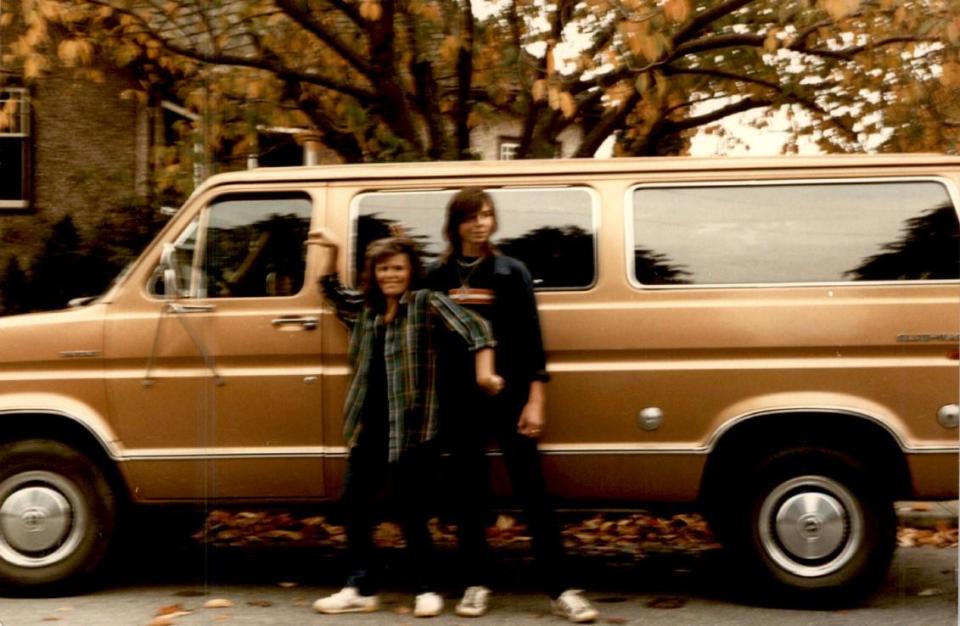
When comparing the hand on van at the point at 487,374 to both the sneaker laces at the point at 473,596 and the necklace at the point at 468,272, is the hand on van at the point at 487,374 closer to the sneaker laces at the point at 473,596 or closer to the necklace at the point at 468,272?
the necklace at the point at 468,272

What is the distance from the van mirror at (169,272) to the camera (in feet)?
18.9

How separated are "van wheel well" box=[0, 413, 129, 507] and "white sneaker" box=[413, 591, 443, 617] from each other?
164cm

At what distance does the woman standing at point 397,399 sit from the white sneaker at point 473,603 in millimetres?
117

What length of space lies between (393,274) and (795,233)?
1.97m

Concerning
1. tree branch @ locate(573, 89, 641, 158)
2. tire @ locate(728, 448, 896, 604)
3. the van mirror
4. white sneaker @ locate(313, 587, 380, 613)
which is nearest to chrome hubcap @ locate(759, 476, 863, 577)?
tire @ locate(728, 448, 896, 604)

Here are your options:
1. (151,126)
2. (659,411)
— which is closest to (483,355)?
(659,411)

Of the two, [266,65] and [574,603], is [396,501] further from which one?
[266,65]

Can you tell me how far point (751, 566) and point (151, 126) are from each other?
1061 centimetres

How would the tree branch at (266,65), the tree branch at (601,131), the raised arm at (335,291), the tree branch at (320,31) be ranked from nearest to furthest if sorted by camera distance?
the raised arm at (335,291) < the tree branch at (320,31) < the tree branch at (266,65) < the tree branch at (601,131)

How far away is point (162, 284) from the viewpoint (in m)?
6.00

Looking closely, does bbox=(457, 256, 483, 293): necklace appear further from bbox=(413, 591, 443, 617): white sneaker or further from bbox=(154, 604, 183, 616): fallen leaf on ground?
bbox=(154, 604, 183, 616): fallen leaf on ground

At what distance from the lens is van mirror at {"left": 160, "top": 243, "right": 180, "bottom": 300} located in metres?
5.77

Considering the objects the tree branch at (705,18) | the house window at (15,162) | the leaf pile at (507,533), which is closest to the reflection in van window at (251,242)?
the leaf pile at (507,533)

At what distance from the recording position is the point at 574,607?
553 centimetres
